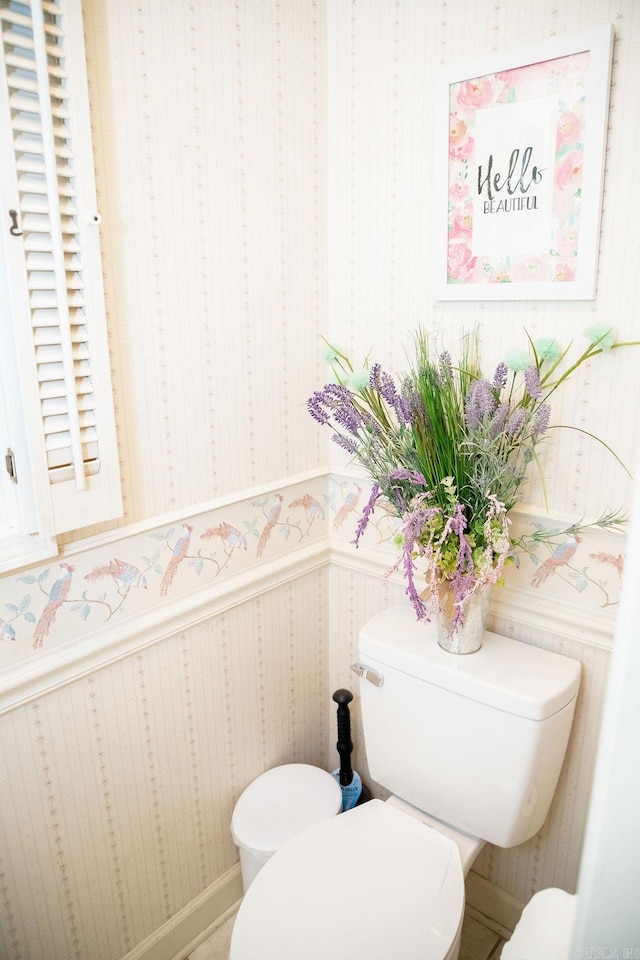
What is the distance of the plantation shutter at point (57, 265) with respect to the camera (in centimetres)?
92

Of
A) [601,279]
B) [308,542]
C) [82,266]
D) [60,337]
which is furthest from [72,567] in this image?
[601,279]

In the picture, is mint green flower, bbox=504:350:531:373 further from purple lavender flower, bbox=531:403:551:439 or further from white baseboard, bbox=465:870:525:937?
white baseboard, bbox=465:870:525:937

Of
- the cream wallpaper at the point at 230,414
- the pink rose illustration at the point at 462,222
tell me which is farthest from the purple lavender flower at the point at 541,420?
the pink rose illustration at the point at 462,222

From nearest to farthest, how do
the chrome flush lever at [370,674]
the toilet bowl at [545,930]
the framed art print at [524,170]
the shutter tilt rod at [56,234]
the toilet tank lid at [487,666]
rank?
the toilet bowl at [545,930] < the shutter tilt rod at [56,234] < the framed art print at [524,170] < the toilet tank lid at [487,666] < the chrome flush lever at [370,674]

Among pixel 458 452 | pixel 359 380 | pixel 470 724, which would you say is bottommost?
pixel 470 724

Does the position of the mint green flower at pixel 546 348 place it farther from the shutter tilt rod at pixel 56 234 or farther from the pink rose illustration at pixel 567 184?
the shutter tilt rod at pixel 56 234

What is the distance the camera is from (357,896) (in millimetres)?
1154

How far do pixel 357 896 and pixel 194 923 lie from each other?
610mm

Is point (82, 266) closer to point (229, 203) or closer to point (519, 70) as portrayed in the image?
point (229, 203)

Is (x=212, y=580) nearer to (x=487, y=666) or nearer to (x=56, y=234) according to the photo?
(x=487, y=666)

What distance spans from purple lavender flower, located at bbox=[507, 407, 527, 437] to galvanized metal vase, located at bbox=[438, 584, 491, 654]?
325 mm

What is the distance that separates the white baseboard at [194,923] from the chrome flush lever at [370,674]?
2.22 ft

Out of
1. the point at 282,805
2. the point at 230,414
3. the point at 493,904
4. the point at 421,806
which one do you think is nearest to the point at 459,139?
the point at 230,414

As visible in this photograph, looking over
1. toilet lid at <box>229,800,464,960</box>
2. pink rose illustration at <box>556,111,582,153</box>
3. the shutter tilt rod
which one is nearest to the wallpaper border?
the shutter tilt rod
